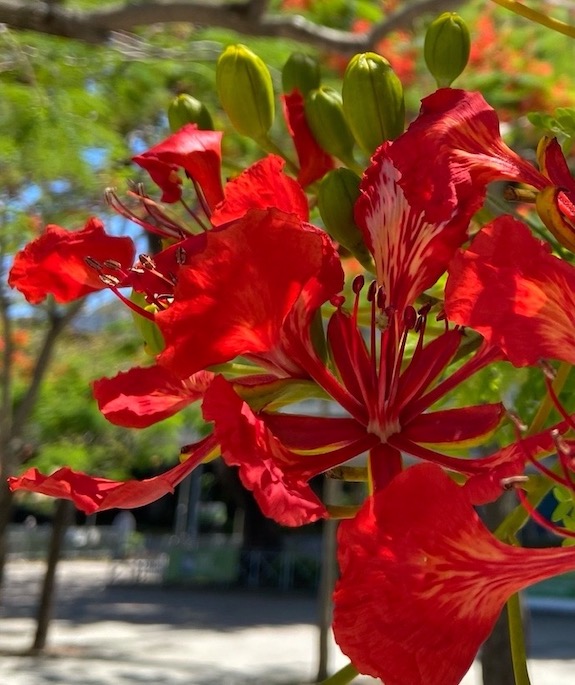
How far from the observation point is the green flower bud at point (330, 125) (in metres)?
0.86

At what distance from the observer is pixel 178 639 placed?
1008cm

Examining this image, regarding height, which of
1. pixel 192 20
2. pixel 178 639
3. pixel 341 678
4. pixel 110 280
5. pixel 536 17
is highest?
pixel 536 17

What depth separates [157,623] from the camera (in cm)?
1116

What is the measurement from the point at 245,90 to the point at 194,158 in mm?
157

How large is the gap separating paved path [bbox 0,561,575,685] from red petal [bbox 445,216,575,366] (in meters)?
5.74

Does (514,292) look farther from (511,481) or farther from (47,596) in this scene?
(47,596)

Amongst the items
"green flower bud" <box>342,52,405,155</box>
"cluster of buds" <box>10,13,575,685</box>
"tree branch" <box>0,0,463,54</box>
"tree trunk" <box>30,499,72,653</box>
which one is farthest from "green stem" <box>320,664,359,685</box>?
"tree trunk" <box>30,499,72,653</box>

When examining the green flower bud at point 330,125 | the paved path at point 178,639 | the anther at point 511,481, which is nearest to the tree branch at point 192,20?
the green flower bud at point 330,125

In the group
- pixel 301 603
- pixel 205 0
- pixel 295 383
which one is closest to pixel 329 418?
pixel 295 383

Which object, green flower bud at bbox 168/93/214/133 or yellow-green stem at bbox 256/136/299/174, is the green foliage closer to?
yellow-green stem at bbox 256/136/299/174

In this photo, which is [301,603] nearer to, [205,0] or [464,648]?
[205,0]

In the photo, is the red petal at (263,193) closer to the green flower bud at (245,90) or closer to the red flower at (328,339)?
the red flower at (328,339)

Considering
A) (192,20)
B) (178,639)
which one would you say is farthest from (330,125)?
(178,639)

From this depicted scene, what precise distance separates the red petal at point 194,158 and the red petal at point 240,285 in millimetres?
219
